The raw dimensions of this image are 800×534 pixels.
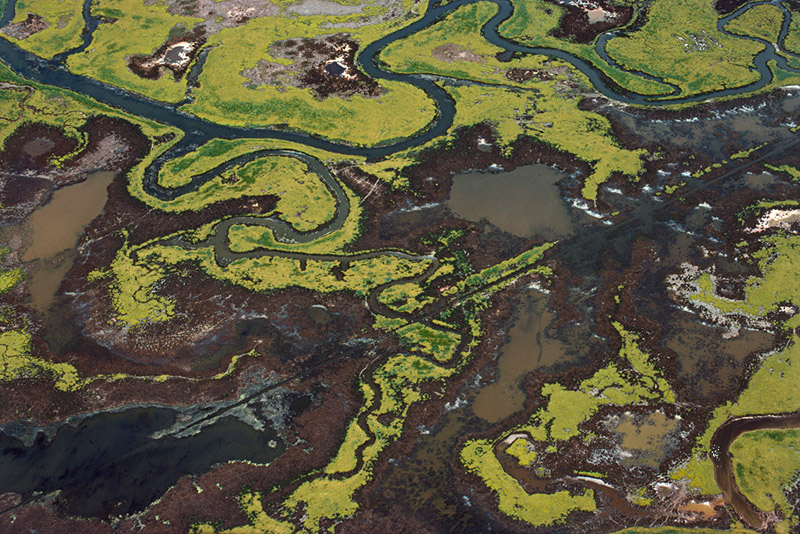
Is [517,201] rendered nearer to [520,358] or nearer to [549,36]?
[520,358]

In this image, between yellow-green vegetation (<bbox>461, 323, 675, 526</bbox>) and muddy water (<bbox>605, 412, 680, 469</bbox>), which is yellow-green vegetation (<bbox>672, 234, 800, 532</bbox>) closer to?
muddy water (<bbox>605, 412, 680, 469</bbox>)

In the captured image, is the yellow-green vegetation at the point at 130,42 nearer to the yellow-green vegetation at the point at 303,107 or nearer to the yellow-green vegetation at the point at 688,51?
the yellow-green vegetation at the point at 303,107

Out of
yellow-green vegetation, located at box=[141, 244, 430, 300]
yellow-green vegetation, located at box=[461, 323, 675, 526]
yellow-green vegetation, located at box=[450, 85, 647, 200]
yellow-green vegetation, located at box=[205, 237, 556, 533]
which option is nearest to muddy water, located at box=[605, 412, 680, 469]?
yellow-green vegetation, located at box=[461, 323, 675, 526]

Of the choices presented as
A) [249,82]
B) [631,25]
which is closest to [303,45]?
[249,82]

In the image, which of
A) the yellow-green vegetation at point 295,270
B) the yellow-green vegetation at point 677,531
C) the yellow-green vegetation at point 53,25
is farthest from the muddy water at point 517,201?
the yellow-green vegetation at point 53,25

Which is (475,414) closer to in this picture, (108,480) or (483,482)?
(483,482)

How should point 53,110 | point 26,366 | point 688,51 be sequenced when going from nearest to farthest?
point 26,366
point 53,110
point 688,51

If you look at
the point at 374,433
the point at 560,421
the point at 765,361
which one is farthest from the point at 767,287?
the point at 374,433
